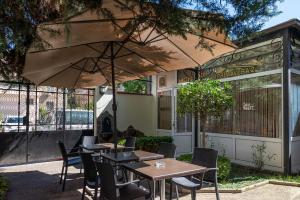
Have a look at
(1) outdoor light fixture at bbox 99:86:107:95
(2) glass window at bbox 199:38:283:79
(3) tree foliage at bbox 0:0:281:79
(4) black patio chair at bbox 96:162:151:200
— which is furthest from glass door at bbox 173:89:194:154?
(3) tree foliage at bbox 0:0:281:79

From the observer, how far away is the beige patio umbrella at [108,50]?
3.16 metres

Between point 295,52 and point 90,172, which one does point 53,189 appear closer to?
point 90,172

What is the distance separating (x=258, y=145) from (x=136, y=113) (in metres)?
5.17

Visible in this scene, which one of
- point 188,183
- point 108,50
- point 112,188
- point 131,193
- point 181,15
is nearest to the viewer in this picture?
point 181,15

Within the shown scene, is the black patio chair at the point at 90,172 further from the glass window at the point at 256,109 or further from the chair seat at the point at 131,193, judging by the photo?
the glass window at the point at 256,109

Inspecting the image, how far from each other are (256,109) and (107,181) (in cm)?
525

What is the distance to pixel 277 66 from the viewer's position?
22.6 ft

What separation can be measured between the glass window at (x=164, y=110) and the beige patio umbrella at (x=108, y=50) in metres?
4.12

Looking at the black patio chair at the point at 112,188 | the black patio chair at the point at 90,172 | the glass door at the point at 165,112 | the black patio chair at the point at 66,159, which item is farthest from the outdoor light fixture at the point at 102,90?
the black patio chair at the point at 112,188

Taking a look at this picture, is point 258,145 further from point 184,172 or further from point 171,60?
point 184,172

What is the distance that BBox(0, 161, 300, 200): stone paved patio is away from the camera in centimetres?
512

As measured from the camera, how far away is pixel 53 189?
19.1 feet

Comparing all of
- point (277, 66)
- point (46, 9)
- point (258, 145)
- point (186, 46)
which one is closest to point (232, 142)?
point (258, 145)

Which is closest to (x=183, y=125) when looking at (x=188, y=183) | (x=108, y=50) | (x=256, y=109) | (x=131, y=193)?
(x=256, y=109)
